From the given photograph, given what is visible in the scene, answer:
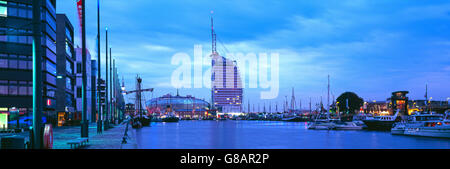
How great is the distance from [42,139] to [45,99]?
5198 cm

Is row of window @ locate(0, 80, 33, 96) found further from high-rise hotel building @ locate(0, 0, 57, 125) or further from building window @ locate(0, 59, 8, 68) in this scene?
building window @ locate(0, 59, 8, 68)

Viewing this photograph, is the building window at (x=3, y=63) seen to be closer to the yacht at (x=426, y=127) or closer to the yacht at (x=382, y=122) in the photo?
the yacht at (x=426, y=127)

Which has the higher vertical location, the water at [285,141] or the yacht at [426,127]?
the yacht at [426,127]

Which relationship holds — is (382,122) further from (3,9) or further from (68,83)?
(3,9)

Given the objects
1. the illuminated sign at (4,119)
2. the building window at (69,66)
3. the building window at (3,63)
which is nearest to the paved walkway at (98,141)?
the illuminated sign at (4,119)

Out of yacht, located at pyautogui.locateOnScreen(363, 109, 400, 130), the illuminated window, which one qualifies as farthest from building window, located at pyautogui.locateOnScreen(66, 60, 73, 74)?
yacht, located at pyautogui.locateOnScreen(363, 109, 400, 130)

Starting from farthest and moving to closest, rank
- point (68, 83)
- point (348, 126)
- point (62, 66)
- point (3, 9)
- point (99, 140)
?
1. point (348, 126)
2. point (68, 83)
3. point (62, 66)
4. point (3, 9)
5. point (99, 140)

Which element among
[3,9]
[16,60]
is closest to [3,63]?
[16,60]

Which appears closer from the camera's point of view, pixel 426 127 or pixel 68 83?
pixel 426 127

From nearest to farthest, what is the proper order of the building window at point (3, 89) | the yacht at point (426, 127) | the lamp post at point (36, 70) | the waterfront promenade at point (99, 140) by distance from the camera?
the lamp post at point (36, 70) → the waterfront promenade at point (99, 140) → the yacht at point (426, 127) → the building window at point (3, 89)
